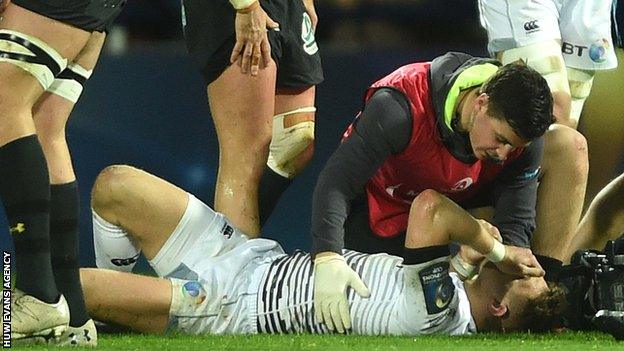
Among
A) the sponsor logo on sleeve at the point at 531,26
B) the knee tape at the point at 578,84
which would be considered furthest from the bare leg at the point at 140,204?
the knee tape at the point at 578,84

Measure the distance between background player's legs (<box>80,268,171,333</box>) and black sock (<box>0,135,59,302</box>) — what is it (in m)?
0.51

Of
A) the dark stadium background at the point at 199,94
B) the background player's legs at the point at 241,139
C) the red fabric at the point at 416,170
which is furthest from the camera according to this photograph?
the dark stadium background at the point at 199,94

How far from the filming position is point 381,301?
367cm

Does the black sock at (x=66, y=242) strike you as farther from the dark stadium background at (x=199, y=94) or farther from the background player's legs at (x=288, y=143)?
the dark stadium background at (x=199, y=94)

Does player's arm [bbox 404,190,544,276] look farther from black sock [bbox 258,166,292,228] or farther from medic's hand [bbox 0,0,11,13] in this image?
medic's hand [bbox 0,0,11,13]

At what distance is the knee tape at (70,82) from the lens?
3.28 meters

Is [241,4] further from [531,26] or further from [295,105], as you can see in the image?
[531,26]

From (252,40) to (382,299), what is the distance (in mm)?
820

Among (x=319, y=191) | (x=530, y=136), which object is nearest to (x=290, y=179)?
(x=319, y=191)

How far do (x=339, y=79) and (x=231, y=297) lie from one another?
1834mm

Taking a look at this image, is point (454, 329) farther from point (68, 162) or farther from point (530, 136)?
point (68, 162)

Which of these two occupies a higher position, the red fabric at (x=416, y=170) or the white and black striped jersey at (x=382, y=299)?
the red fabric at (x=416, y=170)

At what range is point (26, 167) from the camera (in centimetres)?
301

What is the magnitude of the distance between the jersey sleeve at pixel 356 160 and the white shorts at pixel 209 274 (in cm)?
23
